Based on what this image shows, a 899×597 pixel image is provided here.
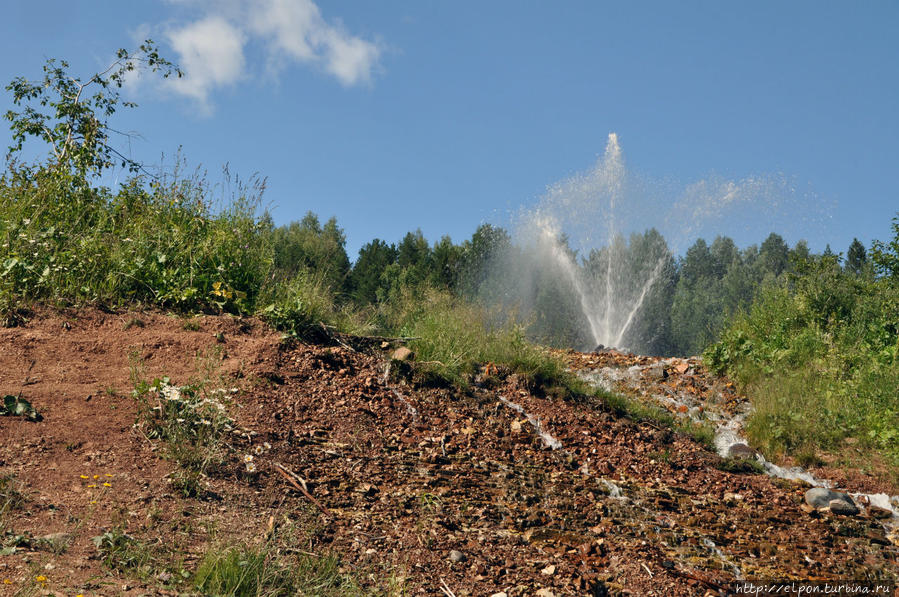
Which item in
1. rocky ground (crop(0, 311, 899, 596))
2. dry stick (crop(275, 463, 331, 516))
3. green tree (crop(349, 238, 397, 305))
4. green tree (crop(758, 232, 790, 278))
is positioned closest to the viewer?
rocky ground (crop(0, 311, 899, 596))

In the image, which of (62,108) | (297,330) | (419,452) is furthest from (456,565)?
(62,108)

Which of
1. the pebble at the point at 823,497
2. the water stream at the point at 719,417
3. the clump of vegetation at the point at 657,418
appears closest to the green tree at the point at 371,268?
the water stream at the point at 719,417

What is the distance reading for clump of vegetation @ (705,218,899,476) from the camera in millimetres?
6449

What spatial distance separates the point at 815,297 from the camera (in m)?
9.09

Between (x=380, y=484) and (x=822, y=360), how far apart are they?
6413 mm

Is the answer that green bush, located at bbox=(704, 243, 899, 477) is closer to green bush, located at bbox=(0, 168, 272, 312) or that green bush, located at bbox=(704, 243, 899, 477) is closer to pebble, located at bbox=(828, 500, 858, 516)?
pebble, located at bbox=(828, 500, 858, 516)

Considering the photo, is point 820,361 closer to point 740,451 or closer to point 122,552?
point 740,451

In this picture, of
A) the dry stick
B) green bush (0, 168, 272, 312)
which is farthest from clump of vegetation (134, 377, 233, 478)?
green bush (0, 168, 272, 312)

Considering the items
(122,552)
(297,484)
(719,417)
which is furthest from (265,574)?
(719,417)

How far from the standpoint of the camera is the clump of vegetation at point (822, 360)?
645 centimetres

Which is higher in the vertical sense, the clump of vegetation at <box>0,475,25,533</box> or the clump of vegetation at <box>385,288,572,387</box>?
the clump of vegetation at <box>385,288,572,387</box>

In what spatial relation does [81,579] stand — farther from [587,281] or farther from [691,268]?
[691,268]

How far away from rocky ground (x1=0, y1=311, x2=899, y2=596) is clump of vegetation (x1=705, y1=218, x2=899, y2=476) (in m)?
0.75

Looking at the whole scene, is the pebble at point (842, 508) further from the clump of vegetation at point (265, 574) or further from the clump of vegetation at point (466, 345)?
the clump of vegetation at point (265, 574)
